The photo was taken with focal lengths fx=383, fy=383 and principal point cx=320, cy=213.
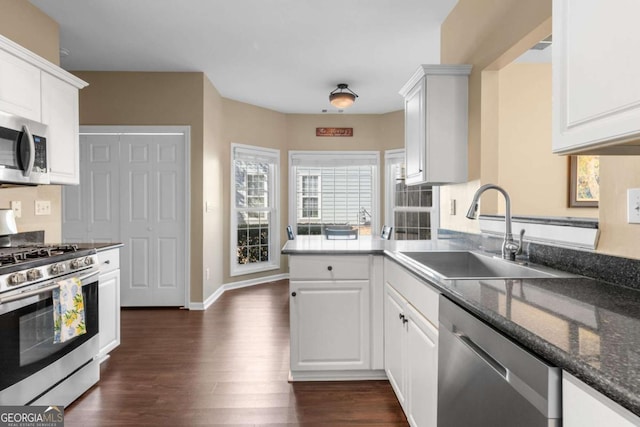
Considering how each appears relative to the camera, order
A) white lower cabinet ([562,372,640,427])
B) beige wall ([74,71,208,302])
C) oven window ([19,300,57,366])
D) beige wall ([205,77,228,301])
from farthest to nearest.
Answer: beige wall ([205,77,228,301]) → beige wall ([74,71,208,302]) → oven window ([19,300,57,366]) → white lower cabinet ([562,372,640,427])

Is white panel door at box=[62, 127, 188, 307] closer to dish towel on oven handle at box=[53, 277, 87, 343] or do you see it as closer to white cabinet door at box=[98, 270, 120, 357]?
white cabinet door at box=[98, 270, 120, 357]

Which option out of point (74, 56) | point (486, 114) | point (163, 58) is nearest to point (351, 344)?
point (486, 114)

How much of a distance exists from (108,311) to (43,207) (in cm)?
105

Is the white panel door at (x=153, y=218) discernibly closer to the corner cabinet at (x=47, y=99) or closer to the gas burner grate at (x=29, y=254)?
the corner cabinet at (x=47, y=99)

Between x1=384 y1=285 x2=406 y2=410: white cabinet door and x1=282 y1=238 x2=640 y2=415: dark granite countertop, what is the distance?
62cm

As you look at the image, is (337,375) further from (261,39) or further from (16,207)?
(261,39)

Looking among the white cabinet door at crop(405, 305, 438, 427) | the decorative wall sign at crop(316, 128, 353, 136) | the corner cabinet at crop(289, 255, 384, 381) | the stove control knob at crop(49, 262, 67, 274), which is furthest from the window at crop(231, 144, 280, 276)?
the white cabinet door at crop(405, 305, 438, 427)

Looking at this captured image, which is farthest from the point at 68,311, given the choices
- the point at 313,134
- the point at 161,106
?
the point at 313,134

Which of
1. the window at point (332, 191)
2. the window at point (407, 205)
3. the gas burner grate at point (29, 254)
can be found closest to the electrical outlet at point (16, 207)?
the gas burner grate at point (29, 254)

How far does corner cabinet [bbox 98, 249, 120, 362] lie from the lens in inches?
107

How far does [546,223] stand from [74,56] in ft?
15.2

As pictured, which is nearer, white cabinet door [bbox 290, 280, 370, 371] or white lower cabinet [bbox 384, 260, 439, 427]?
white lower cabinet [bbox 384, 260, 439, 427]

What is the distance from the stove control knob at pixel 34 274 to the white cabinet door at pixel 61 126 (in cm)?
107

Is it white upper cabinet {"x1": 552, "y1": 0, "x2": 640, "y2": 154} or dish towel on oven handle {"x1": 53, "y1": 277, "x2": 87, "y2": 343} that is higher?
white upper cabinet {"x1": 552, "y1": 0, "x2": 640, "y2": 154}
